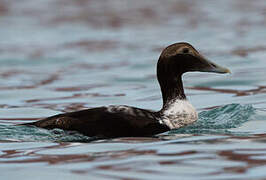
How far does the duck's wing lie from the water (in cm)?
10

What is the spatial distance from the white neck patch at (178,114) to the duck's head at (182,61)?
1.19 feet

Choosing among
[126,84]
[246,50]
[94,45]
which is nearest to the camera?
[126,84]

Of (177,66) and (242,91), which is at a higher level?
(177,66)

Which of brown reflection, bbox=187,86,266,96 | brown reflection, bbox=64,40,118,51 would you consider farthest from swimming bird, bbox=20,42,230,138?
brown reflection, bbox=64,40,118,51

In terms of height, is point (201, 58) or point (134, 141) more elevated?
point (201, 58)

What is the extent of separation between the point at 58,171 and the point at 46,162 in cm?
54

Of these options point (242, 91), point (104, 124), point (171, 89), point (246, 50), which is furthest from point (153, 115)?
point (246, 50)

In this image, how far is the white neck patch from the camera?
28.1ft

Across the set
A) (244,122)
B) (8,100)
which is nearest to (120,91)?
(8,100)

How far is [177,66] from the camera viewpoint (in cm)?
888

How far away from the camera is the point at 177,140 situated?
7898mm

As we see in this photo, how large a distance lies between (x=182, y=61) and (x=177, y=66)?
8cm

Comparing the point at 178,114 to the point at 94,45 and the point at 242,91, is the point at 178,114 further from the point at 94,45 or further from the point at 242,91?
the point at 94,45

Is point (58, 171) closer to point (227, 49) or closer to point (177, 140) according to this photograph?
point (177, 140)
